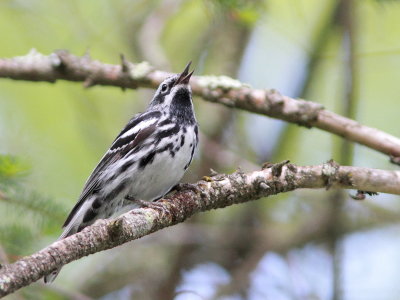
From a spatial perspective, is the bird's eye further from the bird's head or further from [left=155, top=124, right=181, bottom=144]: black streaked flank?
[left=155, top=124, right=181, bottom=144]: black streaked flank

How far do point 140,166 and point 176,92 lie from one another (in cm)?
89

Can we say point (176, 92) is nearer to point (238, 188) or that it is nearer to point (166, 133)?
point (166, 133)

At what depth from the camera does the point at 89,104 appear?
715cm

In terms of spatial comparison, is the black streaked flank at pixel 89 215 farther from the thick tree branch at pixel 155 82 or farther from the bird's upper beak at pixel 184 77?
the bird's upper beak at pixel 184 77

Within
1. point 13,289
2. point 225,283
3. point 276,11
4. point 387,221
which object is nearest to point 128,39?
point 276,11

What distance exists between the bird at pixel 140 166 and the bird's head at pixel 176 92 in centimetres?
2

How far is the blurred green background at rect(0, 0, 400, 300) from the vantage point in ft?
19.2

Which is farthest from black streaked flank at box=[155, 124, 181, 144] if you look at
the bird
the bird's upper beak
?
the bird's upper beak

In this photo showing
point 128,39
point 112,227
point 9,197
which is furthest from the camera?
point 128,39

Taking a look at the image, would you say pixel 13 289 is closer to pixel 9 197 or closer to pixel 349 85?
pixel 9 197

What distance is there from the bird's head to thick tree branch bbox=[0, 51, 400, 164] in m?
0.26

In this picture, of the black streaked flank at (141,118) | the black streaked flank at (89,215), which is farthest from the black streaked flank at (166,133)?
the black streaked flank at (89,215)

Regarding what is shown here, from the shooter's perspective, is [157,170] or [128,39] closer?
[157,170]

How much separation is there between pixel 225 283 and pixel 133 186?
6.09 ft
